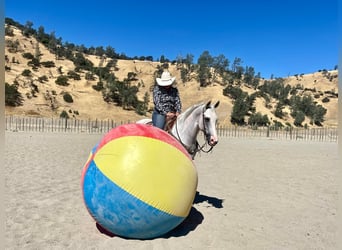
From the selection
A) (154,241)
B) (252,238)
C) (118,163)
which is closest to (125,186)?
(118,163)

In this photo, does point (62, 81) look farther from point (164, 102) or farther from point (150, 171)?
point (150, 171)

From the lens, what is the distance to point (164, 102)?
20.4 ft

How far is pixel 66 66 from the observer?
6200cm

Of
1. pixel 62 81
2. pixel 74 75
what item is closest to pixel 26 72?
pixel 62 81

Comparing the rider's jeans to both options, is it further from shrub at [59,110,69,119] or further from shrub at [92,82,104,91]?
shrub at [92,82,104,91]

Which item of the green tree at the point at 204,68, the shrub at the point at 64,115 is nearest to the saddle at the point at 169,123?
the shrub at the point at 64,115

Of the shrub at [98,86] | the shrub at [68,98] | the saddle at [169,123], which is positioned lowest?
the saddle at [169,123]

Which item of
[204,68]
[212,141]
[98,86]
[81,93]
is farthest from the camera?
[204,68]

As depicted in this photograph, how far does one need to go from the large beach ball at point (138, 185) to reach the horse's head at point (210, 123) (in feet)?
3.44

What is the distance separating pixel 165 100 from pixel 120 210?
276cm

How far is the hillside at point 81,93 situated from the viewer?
137 ft

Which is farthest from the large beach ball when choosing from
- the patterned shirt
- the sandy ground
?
the patterned shirt

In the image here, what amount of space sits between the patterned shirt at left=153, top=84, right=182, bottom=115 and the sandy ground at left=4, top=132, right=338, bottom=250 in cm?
207

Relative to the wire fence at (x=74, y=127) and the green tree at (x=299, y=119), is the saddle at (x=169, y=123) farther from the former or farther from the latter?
the green tree at (x=299, y=119)
